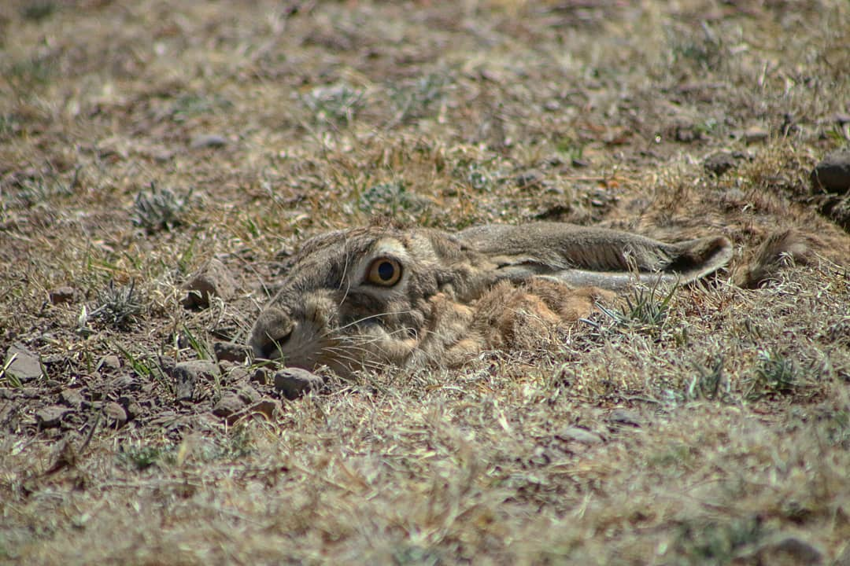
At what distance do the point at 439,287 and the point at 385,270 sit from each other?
0.32 meters

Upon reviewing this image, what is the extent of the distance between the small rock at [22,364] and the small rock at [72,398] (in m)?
0.34

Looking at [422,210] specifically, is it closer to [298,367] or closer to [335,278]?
[335,278]

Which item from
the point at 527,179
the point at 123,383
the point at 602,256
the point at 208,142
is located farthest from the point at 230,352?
the point at 208,142

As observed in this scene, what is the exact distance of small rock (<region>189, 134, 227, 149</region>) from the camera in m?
6.68

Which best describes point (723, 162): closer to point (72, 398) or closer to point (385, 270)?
point (385, 270)

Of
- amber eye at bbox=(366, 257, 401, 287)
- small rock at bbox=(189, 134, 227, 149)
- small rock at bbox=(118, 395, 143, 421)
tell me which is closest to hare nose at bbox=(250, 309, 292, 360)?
amber eye at bbox=(366, 257, 401, 287)

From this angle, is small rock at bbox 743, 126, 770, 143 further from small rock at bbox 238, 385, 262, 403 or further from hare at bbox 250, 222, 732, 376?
small rock at bbox 238, 385, 262, 403

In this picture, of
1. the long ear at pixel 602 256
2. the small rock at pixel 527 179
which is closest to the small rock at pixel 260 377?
the long ear at pixel 602 256

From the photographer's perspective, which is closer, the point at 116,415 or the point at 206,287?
the point at 116,415

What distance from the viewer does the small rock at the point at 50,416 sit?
145 inches

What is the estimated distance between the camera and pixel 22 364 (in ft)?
13.9

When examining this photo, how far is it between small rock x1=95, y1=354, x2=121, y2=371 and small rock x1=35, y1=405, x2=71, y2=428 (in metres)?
0.49

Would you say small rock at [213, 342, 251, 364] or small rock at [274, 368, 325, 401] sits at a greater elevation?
small rock at [274, 368, 325, 401]

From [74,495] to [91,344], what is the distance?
170 cm
